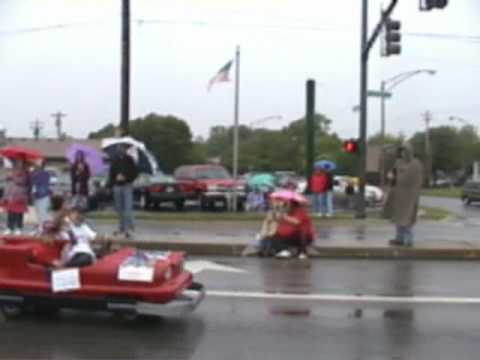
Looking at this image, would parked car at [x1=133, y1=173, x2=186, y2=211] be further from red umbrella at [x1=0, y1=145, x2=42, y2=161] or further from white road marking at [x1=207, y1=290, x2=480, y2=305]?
white road marking at [x1=207, y1=290, x2=480, y2=305]

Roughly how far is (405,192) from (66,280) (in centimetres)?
796

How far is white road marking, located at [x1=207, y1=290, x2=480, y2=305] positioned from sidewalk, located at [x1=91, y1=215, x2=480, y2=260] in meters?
4.15

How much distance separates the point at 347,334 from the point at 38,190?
9916 mm

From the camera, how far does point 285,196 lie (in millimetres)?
13297

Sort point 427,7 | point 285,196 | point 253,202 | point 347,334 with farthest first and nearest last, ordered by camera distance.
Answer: point 253,202
point 427,7
point 285,196
point 347,334

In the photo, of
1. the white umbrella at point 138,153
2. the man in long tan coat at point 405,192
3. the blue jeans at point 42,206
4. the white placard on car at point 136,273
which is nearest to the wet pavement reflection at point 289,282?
the white placard on car at point 136,273

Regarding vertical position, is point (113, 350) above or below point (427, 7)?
below

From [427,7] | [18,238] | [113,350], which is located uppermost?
[427,7]

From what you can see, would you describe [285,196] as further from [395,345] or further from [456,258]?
[395,345]

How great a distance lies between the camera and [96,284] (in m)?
7.76

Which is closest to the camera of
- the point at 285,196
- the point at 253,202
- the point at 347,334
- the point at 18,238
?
the point at 347,334

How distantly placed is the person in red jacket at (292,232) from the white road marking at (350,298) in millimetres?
3580

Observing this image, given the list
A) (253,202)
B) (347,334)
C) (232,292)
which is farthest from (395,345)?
(253,202)

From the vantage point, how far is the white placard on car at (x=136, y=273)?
300 inches
